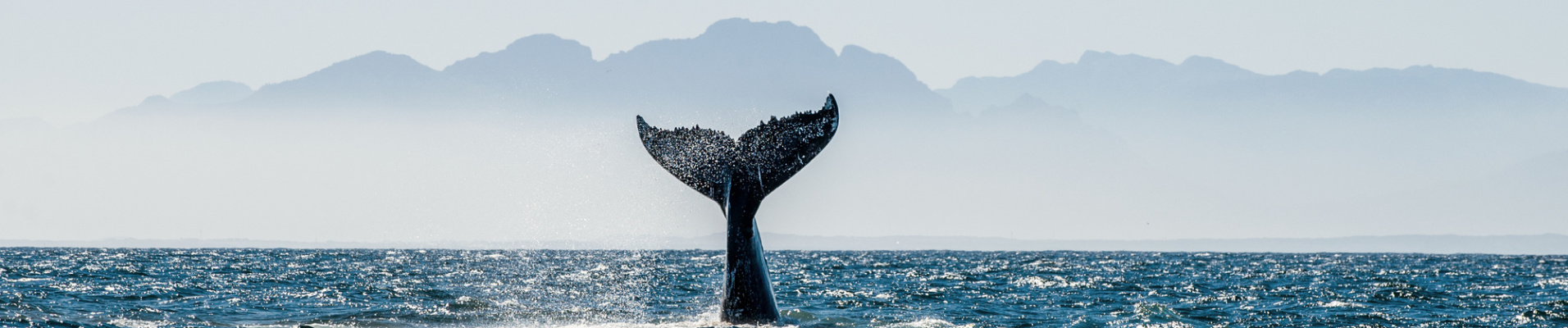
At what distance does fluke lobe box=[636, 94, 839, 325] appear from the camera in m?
15.5

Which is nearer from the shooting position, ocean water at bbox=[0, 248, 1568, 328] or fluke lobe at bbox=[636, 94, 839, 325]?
fluke lobe at bbox=[636, 94, 839, 325]

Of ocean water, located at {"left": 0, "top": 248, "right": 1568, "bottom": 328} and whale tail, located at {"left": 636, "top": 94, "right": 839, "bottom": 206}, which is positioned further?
ocean water, located at {"left": 0, "top": 248, "right": 1568, "bottom": 328}

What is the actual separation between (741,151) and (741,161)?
0.11 meters

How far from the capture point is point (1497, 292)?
31797mm

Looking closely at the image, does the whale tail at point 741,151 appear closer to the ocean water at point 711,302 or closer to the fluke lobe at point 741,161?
the fluke lobe at point 741,161

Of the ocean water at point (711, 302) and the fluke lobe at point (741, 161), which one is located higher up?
the fluke lobe at point (741, 161)

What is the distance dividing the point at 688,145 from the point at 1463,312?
48.7 feet

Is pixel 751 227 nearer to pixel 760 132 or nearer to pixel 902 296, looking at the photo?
pixel 760 132

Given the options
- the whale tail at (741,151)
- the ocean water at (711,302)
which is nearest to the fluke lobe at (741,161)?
the whale tail at (741,151)

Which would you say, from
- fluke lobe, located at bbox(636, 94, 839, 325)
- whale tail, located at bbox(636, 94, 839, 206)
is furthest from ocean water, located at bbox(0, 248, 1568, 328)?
whale tail, located at bbox(636, 94, 839, 206)

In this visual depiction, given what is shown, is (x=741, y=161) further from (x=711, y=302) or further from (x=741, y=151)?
(x=711, y=302)

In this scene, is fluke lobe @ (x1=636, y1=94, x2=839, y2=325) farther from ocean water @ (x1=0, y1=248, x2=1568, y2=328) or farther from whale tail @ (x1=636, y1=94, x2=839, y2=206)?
ocean water @ (x1=0, y1=248, x2=1568, y2=328)

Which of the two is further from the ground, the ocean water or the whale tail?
the whale tail

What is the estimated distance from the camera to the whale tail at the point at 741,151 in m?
15.4
